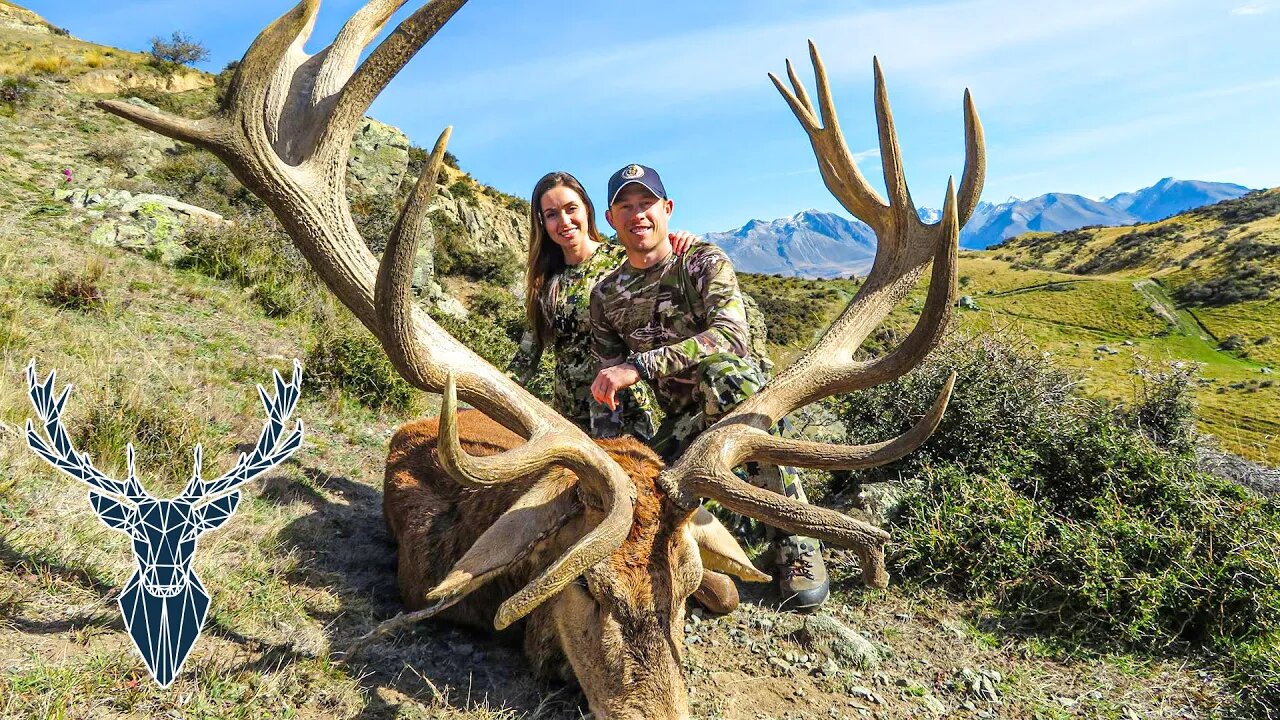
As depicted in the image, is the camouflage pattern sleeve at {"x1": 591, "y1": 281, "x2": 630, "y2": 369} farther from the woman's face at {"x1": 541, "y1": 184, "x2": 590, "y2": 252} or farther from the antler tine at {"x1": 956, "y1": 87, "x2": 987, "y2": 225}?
the antler tine at {"x1": 956, "y1": 87, "x2": 987, "y2": 225}

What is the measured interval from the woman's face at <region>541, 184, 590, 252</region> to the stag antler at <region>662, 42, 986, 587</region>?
1.84 m

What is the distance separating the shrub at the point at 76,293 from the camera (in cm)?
556

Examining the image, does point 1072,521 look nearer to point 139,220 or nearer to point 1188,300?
point 139,220

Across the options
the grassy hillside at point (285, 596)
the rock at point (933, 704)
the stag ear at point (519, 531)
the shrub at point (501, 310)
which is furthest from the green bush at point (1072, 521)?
the shrub at point (501, 310)

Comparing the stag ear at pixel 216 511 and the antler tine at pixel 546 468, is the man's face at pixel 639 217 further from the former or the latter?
the stag ear at pixel 216 511

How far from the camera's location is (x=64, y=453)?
254cm

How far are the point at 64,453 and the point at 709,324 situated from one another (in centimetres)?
320

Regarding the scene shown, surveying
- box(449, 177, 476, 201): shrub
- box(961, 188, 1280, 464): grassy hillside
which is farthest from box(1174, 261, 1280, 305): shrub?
box(449, 177, 476, 201): shrub

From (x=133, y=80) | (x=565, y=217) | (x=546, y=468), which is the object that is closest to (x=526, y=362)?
(x=565, y=217)

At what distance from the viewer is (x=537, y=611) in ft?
9.55

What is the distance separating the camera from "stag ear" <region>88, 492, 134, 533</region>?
95.1 inches

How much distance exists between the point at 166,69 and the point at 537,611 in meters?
41.2

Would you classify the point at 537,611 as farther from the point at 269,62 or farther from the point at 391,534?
the point at 269,62

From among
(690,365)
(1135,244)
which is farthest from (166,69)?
(1135,244)
